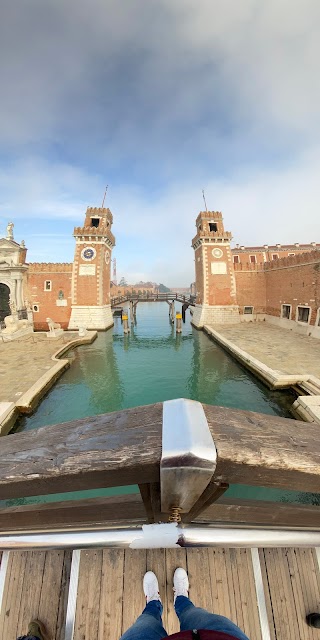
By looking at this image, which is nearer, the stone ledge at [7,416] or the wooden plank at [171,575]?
the wooden plank at [171,575]

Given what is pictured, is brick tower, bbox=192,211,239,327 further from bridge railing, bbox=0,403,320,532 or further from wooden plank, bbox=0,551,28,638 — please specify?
bridge railing, bbox=0,403,320,532

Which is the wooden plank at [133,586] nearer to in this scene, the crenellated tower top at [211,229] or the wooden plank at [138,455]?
the wooden plank at [138,455]

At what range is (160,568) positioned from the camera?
172 centimetres

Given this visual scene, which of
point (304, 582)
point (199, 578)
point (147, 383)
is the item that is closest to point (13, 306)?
point (147, 383)

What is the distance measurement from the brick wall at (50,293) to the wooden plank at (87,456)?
22.3 m

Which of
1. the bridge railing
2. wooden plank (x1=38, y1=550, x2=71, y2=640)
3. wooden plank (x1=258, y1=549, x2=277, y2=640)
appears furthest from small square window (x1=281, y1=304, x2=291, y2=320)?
wooden plank (x1=38, y1=550, x2=71, y2=640)

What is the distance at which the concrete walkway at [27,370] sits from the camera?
708 centimetres

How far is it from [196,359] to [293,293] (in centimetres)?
1000

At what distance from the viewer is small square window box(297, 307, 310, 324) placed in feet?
53.4

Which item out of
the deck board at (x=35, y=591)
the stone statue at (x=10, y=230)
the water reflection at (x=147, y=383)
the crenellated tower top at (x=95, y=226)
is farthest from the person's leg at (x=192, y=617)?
the stone statue at (x=10, y=230)

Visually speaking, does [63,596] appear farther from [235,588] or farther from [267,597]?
[267,597]

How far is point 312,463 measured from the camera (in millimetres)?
966

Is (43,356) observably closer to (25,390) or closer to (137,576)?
(25,390)

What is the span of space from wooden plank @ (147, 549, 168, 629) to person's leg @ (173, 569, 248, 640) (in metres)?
0.10
